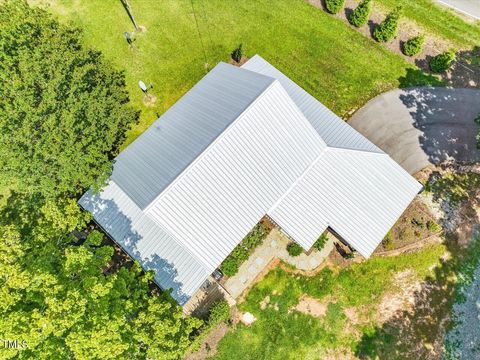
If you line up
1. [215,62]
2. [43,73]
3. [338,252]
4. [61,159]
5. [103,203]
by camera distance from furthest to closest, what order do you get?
[215,62], [338,252], [103,203], [43,73], [61,159]

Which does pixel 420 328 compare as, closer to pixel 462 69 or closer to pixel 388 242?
pixel 388 242

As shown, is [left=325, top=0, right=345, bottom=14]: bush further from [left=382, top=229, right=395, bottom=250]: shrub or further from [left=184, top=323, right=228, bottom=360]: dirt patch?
[left=184, top=323, right=228, bottom=360]: dirt patch

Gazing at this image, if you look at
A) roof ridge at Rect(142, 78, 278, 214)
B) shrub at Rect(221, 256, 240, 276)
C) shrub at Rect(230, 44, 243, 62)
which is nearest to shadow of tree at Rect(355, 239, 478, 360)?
shrub at Rect(221, 256, 240, 276)

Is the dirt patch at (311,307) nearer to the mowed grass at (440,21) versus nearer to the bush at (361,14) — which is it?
the bush at (361,14)

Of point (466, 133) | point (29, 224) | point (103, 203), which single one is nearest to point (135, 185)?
point (103, 203)

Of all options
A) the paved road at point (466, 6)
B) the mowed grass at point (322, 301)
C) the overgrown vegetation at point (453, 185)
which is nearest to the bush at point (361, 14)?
the paved road at point (466, 6)

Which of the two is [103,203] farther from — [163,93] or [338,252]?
[338,252]
